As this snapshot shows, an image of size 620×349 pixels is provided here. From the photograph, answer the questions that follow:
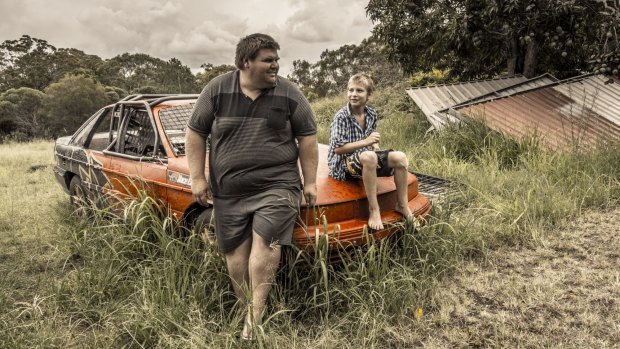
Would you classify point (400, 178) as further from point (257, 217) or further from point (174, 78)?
point (174, 78)

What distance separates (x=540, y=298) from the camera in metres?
3.27

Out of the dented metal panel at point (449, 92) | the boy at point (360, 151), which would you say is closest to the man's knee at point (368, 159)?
the boy at point (360, 151)

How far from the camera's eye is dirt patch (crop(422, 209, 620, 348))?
9.40 feet

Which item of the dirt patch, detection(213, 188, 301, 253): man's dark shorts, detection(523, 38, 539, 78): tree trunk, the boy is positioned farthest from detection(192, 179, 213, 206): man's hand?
detection(523, 38, 539, 78): tree trunk

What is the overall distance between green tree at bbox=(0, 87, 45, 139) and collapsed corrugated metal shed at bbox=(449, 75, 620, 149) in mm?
30537

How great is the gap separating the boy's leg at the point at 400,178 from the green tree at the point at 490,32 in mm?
4512

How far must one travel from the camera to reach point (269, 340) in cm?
266

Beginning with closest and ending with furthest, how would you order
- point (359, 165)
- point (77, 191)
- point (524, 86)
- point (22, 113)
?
point (359, 165), point (77, 191), point (524, 86), point (22, 113)

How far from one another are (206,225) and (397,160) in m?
1.51

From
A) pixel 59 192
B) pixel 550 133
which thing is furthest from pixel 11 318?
pixel 550 133

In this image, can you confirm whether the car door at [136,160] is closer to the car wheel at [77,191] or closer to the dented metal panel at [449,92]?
the car wheel at [77,191]

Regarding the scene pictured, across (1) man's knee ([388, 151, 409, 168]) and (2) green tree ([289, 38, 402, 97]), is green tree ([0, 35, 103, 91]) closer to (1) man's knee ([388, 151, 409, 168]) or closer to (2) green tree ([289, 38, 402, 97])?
(2) green tree ([289, 38, 402, 97])

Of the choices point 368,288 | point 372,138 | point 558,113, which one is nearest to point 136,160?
point 372,138

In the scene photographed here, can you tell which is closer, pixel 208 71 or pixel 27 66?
pixel 27 66
